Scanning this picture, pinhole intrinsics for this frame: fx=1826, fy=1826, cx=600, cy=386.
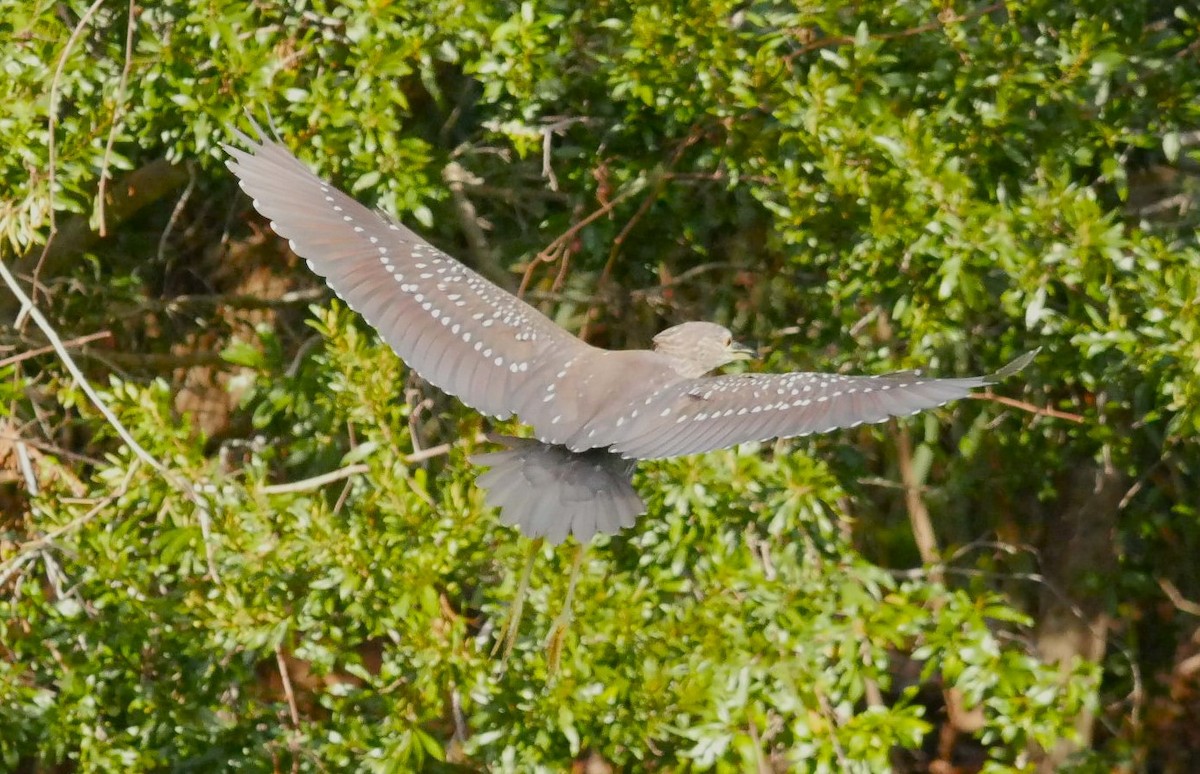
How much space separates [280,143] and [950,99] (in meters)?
1.71

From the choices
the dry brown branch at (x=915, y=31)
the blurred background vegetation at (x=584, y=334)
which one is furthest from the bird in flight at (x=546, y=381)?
the dry brown branch at (x=915, y=31)

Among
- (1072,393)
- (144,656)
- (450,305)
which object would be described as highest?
(450,305)

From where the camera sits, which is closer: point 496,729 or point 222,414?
point 496,729

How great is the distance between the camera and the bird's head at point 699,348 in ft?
13.5

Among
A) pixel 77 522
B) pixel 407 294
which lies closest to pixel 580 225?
pixel 407 294

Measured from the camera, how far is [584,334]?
5312mm

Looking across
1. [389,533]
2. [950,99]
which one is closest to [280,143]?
[389,533]

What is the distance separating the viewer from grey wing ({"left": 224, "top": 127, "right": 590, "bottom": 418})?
13.5 ft

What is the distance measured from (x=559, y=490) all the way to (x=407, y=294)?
67cm

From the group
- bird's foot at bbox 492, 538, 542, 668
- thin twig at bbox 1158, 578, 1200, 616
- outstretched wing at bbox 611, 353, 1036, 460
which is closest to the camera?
outstretched wing at bbox 611, 353, 1036, 460

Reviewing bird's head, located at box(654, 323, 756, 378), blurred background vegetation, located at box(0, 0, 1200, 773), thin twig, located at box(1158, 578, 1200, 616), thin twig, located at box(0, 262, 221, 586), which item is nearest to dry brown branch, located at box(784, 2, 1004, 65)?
blurred background vegetation, located at box(0, 0, 1200, 773)

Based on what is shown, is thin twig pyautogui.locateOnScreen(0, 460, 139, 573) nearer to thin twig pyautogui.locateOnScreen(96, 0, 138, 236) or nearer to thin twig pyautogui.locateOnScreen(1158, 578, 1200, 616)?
thin twig pyautogui.locateOnScreen(96, 0, 138, 236)

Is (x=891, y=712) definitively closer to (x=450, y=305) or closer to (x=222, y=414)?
(x=450, y=305)

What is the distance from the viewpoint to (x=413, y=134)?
5559 mm
